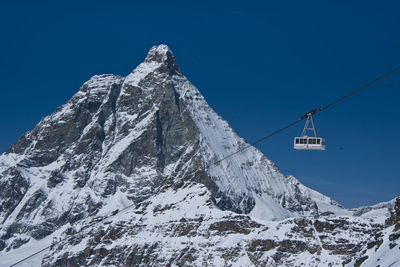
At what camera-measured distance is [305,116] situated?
78.2 m

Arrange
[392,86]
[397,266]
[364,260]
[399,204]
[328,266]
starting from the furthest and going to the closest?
[328,266]
[399,204]
[364,260]
[397,266]
[392,86]

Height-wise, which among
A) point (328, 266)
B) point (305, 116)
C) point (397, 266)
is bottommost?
point (397, 266)

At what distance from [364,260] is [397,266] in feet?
47.3

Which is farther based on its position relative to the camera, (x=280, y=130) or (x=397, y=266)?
(x=280, y=130)

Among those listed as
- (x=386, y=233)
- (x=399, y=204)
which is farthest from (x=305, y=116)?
(x=399, y=204)

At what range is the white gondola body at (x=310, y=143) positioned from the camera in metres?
84.2

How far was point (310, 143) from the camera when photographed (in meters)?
84.9

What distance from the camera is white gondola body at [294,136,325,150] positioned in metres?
84.2

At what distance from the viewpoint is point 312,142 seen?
278 feet

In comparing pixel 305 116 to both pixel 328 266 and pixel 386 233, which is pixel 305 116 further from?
pixel 328 266

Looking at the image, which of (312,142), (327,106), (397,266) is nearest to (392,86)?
(327,106)

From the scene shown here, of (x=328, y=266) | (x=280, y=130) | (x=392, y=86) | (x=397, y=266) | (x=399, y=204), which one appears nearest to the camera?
(x=392, y=86)

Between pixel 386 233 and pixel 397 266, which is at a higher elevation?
pixel 386 233

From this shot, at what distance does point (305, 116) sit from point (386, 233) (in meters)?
15.2
